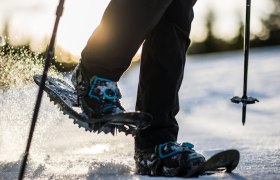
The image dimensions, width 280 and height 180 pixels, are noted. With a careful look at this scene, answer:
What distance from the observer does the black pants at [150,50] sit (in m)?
2.39

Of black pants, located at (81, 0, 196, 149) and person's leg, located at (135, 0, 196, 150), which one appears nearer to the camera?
black pants, located at (81, 0, 196, 149)

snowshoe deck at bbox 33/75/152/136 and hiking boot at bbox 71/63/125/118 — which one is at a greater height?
hiking boot at bbox 71/63/125/118

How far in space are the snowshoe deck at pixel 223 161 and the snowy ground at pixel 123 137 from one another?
0.18 feet

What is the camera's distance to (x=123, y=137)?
14.8 ft

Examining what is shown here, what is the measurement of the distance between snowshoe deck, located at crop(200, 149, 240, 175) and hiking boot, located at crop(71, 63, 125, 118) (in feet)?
1.57

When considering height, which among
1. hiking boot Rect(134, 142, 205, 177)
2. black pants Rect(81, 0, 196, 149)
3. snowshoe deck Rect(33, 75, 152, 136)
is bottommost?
hiking boot Rect(134, 142, 205, 177)

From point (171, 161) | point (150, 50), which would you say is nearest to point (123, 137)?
point (150, 50)

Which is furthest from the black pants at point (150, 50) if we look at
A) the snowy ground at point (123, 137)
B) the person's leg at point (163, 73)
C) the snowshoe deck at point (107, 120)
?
the snowy ground at point (123, 137)

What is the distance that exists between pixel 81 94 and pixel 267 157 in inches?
44.1

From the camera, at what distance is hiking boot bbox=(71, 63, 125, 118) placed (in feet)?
7.91

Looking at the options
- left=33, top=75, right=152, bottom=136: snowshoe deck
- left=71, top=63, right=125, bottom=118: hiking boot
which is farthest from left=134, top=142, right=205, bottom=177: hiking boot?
left=71, top=63, right=125, bottom=118: hiking boot

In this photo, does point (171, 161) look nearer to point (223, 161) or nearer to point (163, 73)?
point (223, 161)

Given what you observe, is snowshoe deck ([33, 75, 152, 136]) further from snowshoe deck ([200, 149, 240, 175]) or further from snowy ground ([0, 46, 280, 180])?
snowshoe deck ([200, 149, 240, 175])

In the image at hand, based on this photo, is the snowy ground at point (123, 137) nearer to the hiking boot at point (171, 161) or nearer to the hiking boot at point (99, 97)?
the hiking boot at point (171, 161)
